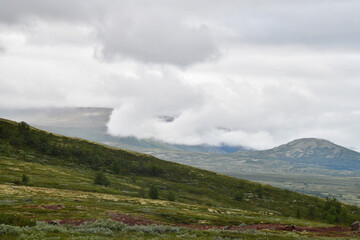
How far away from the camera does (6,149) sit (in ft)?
440

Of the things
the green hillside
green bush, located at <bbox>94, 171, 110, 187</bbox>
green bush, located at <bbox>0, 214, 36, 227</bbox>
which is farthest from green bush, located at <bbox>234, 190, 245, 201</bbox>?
green bush, located at <bbox>0, 214, 36, 227</bbox>

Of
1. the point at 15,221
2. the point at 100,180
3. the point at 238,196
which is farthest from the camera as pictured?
the point at 238,196

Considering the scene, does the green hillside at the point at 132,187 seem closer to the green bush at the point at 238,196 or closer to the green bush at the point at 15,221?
the green bush at the point at 238,196

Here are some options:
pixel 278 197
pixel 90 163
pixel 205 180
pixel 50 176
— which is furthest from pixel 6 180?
pixel 278 197

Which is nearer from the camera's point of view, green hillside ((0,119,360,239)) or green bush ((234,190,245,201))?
green hillside ((0,119,360,239))

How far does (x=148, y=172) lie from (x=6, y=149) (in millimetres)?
73618

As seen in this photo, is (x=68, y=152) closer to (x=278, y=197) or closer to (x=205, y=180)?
(x=205, y=180)

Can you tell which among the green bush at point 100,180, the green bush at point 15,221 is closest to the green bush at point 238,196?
the green bush at point 100,180

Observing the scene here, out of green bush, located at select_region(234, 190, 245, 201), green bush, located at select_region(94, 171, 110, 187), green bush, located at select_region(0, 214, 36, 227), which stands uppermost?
green bush, located at select_region(0, 214, 36, 227)

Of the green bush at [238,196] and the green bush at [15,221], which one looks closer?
the green bush at [15,221]

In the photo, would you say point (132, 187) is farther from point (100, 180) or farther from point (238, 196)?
point (238, 196)

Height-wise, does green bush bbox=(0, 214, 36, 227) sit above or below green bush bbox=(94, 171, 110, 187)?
above

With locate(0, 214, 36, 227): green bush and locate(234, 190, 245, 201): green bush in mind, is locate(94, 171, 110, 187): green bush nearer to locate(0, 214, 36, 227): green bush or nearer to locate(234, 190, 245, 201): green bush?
locate(234, 190, 245, 201): green bush

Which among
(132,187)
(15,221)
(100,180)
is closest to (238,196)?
(132,187)
